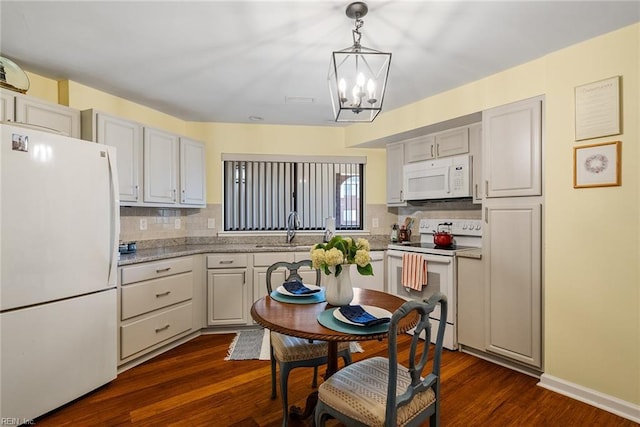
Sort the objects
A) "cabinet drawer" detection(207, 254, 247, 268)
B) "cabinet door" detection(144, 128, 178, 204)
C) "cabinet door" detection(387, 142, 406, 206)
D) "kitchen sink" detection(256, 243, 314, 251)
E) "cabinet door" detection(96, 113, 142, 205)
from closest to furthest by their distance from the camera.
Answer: "cabinet door" detection(96, 113, 142, 205) < "cabinet door" detection(144, 128, 178, 204) < "cabinet drawer" detection(207, 254, 247, 268) < "kitchen sink" detection(256, 243, 314, 251) < "cabinet door" detection(387, 142, 406, 206)

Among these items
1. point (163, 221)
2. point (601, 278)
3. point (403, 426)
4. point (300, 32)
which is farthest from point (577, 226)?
point (163, 221)

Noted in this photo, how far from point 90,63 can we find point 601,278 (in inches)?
152

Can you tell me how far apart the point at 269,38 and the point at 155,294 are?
2.29 m

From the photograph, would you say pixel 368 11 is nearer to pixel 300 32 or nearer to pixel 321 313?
pixel 300 32

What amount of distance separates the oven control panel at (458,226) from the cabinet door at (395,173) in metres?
0.39

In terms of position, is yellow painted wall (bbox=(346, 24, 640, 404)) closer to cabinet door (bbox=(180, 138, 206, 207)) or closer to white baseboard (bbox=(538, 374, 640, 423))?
white baseboard (bbox=(538, 374, 640, 423))

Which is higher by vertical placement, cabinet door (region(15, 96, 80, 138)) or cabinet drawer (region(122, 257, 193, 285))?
cabinet door (region(15, 96, 80, 138))

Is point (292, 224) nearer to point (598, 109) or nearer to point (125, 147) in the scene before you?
point (125, 147)

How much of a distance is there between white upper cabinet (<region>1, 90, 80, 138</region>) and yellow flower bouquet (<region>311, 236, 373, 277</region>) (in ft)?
6.50

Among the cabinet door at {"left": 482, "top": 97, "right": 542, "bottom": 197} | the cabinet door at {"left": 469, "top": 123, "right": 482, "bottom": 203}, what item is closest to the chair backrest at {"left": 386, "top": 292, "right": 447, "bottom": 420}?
the cabinet door at {"left": 482, "top": 97, "right": 542, "bottom": 197}

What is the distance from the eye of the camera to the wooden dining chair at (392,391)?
1.30 meters

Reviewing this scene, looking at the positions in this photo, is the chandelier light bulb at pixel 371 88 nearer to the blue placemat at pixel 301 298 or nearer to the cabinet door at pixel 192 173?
the blue placemat at pixel 301 298

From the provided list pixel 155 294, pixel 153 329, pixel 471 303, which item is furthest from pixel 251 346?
pixel 471 303

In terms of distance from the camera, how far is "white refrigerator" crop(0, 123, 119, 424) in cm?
183
